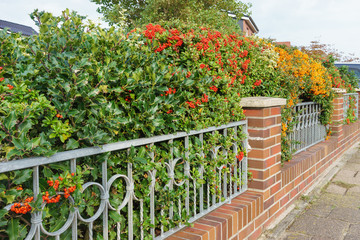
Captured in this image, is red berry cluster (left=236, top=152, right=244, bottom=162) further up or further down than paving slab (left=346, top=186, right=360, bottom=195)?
further up

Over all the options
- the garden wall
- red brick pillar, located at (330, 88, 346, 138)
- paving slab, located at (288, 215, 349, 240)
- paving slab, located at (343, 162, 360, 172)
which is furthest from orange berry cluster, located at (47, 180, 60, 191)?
red brick pillar, located at (330, 88, 346, 138)

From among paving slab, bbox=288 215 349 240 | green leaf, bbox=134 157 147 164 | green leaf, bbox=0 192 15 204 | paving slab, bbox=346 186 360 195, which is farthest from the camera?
paving slab, bbox=346 186 360 195

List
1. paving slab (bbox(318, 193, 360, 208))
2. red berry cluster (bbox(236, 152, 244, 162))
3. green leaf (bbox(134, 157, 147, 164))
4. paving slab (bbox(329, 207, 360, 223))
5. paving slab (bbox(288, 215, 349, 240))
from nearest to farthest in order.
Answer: green leaf (bbox(134, 157, 147, 164)) → red berry cluster (bbox(236, 152, 244, 162)) → paving slab (bbox(288, 215, 349, 240)) → paving slab (bbox(329, 207, 360, 223)) → paving slab (bbox(318, 193, 360, 208))

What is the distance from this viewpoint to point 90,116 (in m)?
1.73

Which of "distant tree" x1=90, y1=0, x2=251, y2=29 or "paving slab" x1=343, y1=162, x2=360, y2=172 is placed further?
"distant tree" x1=90, y1=0, x2=251, y2=29

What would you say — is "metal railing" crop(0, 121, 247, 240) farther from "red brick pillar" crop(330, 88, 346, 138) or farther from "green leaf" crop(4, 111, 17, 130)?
"red brick pillar" crop(330, 88, 346, 138)

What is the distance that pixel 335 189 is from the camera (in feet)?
15.2

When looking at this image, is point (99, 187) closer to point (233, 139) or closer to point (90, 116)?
point (90, 116)

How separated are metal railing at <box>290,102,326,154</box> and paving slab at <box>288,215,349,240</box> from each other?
1.21 m

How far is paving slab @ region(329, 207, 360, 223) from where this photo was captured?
11.7 feet

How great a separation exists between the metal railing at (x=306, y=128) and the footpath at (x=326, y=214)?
589 millimetres

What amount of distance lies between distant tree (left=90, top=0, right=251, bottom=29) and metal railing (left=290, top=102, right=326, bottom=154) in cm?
1096

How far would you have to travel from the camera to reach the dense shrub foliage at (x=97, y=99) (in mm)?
1456

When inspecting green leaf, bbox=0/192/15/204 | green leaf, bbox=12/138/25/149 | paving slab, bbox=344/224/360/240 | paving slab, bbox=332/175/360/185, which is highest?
green leaf, bbox=12/138/25/149
